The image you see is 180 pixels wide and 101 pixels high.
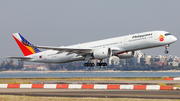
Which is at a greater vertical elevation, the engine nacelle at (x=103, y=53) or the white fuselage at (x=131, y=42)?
the white fuselage at (x=131, y=42)

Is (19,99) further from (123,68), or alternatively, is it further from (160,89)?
(123,68)

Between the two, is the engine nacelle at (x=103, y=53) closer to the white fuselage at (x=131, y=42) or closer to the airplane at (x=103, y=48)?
the airplane at (x=103, y=48)

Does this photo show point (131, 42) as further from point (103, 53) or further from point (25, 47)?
point (25, 47)

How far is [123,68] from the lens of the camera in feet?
534

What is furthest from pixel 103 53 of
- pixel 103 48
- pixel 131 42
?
pixel 131 42

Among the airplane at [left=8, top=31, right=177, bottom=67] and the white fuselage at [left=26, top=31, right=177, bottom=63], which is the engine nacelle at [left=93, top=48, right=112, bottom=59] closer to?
the airplane at [left=8, top=31, right=177, bottom=67]

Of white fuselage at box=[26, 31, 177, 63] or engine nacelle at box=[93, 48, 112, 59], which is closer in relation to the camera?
white fuselage at box=[26, 31, 177, 63]

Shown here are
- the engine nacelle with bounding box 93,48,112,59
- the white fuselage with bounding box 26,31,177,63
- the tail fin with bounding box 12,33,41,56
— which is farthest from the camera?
the tail fin with bounding box 12,33,41,56

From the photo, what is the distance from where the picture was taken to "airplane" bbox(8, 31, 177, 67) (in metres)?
41.9

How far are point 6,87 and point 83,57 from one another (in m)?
21.7

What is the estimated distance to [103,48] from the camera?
149 feet

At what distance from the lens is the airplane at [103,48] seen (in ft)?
137

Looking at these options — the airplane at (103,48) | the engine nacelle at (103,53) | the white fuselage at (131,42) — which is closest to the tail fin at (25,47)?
the airplane at (103,48)

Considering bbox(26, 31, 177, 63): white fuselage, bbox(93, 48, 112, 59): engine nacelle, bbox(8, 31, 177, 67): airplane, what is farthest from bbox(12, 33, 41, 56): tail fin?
bbox(93, 48, 112, 59): engine nacelle
